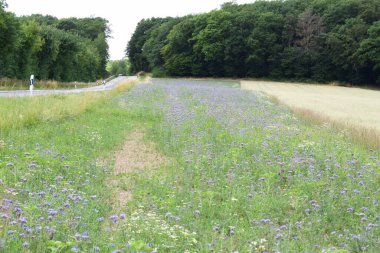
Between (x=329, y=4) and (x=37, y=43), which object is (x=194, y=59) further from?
(x=37, y=43)

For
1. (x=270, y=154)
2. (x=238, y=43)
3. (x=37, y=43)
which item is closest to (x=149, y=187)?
(x=270, y=154)

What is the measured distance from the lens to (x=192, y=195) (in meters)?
7.32

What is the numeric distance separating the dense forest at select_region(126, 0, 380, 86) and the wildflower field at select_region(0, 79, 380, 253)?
65810mm

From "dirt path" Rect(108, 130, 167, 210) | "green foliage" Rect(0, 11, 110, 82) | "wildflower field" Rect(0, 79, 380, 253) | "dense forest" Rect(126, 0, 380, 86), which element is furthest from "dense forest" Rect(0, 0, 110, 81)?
"wildflower field" Rect(0, 79, 380, 253)

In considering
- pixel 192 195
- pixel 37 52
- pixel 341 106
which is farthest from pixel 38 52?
pixel 192 195

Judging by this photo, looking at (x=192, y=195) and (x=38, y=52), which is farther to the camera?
(x=38, y=52)

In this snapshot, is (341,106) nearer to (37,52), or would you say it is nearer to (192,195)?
(192,195)

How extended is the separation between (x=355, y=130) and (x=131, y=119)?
943 centimetres

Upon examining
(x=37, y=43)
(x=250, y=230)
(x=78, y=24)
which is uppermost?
(x=78, y=24)

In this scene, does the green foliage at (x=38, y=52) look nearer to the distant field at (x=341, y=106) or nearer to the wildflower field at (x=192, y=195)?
the distant field at (x=341, y=106)

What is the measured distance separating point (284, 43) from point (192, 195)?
86772 mm

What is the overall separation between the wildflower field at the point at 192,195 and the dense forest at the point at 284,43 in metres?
65.8

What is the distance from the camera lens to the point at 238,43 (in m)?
91.2

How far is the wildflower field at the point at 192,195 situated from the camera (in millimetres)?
5176
